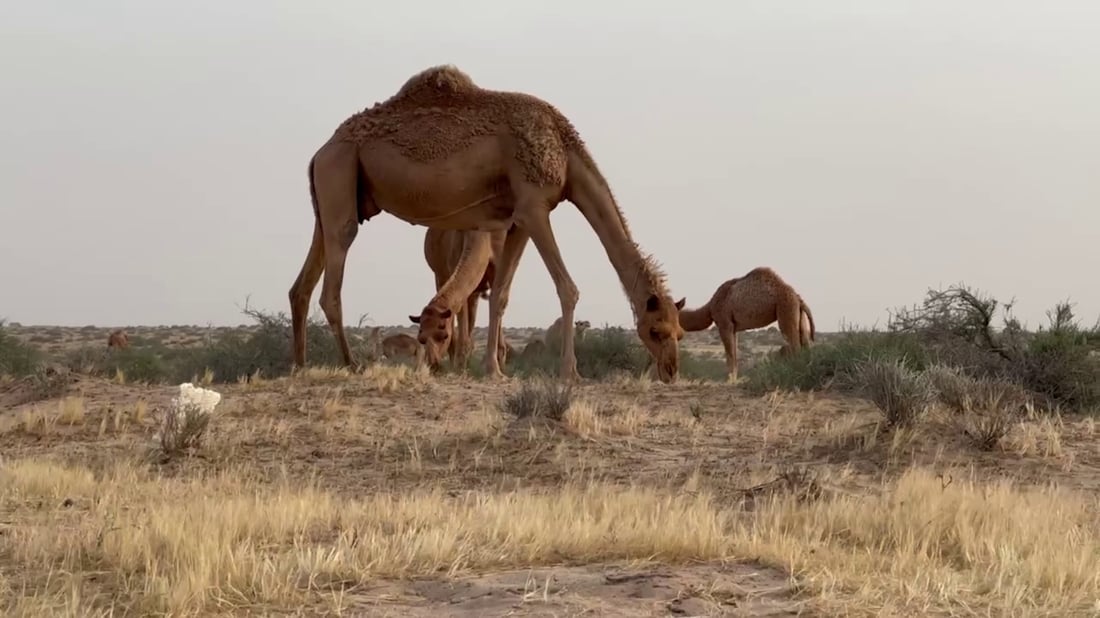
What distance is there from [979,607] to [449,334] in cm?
954

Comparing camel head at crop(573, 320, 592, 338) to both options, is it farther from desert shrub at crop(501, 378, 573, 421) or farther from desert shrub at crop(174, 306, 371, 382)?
desert shrub at crop(501, 378, 573, 421)

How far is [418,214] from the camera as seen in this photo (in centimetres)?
1316

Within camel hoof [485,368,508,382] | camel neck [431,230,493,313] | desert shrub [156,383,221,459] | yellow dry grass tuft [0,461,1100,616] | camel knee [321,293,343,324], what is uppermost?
camel neck [431,230,493,313]

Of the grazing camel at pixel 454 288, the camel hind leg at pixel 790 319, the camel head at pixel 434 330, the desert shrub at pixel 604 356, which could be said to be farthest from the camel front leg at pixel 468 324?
the camel hind leg at pixel 790 319

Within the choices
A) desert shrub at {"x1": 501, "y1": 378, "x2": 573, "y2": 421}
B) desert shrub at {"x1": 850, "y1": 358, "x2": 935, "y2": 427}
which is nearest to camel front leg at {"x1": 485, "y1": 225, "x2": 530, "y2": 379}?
desert shrub at {"x1": 501, "y1": 378, "x2": 573, "y2": 421}

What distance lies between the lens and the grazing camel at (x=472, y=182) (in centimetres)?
1258

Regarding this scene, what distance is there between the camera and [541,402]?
358 inches

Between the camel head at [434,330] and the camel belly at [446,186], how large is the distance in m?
1.10

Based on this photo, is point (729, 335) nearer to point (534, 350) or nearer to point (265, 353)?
point (534, 350)

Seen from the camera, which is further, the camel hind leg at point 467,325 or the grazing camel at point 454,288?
the camel hind leg at point 467,325

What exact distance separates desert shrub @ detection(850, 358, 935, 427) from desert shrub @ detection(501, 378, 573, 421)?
2467mm

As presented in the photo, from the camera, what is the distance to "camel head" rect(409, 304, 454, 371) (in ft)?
42.6

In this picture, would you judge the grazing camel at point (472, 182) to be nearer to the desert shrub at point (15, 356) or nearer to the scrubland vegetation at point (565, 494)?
the scrubland vegetation at point (565, 494)

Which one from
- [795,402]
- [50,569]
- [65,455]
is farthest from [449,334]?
[50,569]
